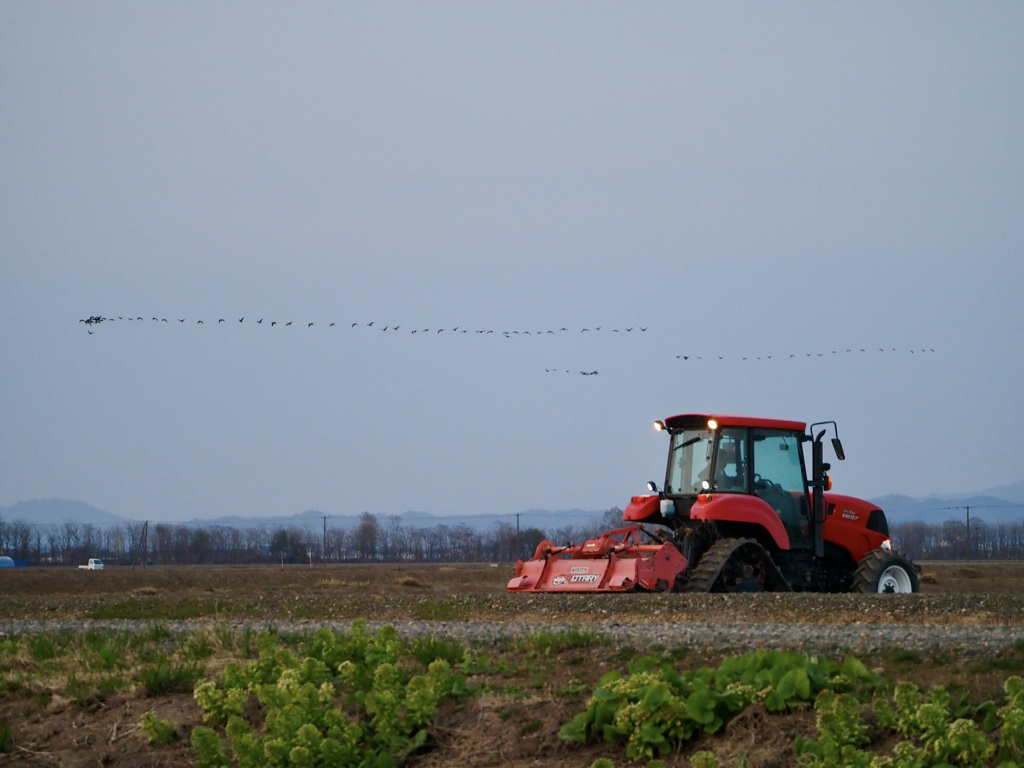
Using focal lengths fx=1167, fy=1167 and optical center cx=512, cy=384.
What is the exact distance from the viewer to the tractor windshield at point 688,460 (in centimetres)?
1748

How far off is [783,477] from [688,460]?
1456 millimetres

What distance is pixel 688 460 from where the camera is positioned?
17875 millimetres

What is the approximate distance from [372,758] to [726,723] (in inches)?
82.7

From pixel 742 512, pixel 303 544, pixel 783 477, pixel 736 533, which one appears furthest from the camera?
pixel 303 544

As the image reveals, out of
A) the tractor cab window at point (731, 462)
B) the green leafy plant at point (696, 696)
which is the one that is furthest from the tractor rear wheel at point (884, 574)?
the green leafy plant at point (696, 696)

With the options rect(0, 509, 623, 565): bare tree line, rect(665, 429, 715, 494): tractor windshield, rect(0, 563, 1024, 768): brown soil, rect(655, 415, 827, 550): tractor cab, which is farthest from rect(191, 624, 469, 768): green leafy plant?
rect(0, 509, 623, 565): bare tree line

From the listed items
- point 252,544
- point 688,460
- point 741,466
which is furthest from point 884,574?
point 252,544

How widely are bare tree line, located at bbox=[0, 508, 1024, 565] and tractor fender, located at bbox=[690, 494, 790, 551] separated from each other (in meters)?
52.5

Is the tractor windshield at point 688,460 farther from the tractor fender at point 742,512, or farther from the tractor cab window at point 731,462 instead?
the tractor fender at point 742,512

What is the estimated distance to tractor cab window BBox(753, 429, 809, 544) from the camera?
57.4ft

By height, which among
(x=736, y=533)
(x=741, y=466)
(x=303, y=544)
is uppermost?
(x=741, y=466)

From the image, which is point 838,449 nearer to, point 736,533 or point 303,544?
point 736,533

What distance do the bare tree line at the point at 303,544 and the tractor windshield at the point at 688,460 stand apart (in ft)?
169

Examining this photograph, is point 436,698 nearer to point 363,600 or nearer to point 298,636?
point 298,636
